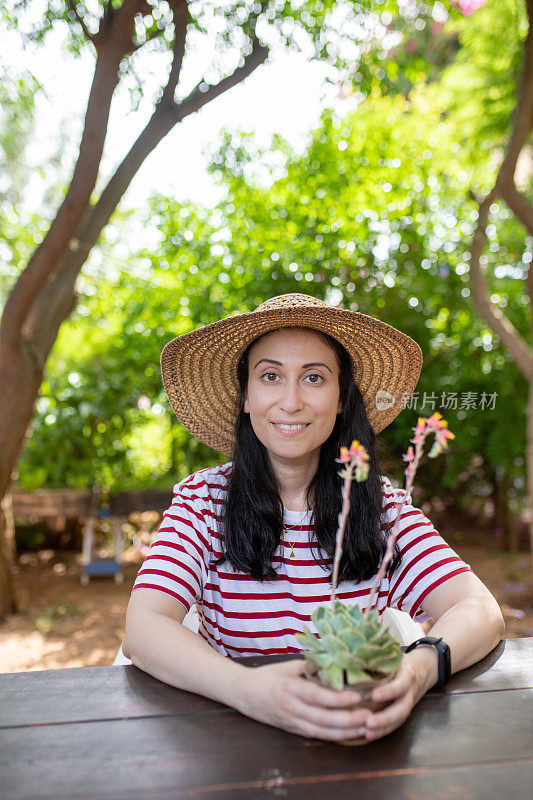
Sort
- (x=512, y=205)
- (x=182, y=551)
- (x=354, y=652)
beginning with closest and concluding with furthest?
(x=354, y=652), (x=182, y=551), (x=512, y=205)

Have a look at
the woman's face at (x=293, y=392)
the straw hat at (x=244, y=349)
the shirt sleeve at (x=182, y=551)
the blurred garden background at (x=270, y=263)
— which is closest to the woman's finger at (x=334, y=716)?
the shirt sleeve at (x=182, y=551)

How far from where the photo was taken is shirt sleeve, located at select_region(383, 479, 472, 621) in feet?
5.48

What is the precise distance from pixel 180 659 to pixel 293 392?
2.45 ft

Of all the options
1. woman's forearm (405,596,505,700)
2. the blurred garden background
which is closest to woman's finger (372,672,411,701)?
woman's forearm (405,596,505,700)

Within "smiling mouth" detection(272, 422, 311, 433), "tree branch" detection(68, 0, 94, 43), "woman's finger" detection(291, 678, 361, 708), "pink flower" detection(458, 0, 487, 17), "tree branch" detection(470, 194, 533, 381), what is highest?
"pink flower" detection(458, 0, 487, 17)

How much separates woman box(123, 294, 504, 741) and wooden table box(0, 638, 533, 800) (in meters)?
0.13

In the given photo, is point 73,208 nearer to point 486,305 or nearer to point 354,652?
point 486,305

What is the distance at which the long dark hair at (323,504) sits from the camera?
5.78 feet

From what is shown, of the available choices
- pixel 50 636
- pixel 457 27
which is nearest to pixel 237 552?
pixel 50 636

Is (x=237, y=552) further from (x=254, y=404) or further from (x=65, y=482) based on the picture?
(x=65, y=482)

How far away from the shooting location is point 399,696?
3.63 feet

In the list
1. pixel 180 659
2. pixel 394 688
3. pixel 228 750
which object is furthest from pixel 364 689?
pixel 180 659
